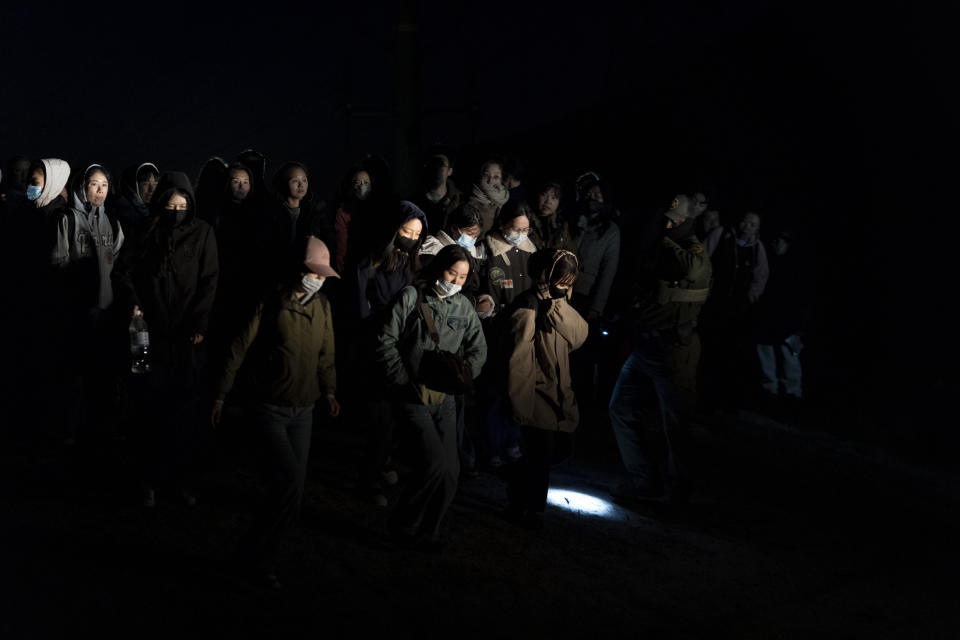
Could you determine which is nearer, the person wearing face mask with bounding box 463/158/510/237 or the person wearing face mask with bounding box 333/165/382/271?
the person wearing face mask with bounding box 333/165/382/271

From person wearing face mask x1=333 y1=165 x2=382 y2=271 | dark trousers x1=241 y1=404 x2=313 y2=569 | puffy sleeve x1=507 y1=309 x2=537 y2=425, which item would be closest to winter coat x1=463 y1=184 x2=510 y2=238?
person wearing face mask x1=333 y1=165 x2=382 y2=271

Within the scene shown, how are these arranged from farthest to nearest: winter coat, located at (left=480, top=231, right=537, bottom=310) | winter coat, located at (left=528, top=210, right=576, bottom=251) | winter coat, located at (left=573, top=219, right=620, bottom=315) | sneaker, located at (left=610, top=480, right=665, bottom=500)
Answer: winter coat, located at (left=573, top=219, right=620, bottom=315) → winter coat, located at (left=528, top=210, right=576, bottom=251) → winter coat, located at (left=480, top=231, right=537, bottom=310) → sneaker, located at (left=610, top=480, right=665, bottom=500)

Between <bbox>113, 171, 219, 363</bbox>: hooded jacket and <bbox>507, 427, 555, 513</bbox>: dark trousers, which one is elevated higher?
<bbox>113, 171, 219, 363</bbox>: hooded jacket

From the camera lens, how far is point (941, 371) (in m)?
15.9

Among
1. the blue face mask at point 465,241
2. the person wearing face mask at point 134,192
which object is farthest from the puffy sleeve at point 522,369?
the person wearing face mask at point 134,192

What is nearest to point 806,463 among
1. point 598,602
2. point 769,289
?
point 769,289

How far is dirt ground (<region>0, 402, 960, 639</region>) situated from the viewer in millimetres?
5145

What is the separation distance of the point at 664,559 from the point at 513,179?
13.4ft

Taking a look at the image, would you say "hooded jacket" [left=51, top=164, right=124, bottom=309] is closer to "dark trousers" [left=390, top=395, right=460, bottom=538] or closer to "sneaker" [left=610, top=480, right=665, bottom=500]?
"dark trousers" [left=390, top=395, right=460, bottom=538]

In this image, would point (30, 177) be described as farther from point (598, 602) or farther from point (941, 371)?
point (941, 371)

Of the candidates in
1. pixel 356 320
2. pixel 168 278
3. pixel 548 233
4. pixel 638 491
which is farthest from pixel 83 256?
pixel 638 491

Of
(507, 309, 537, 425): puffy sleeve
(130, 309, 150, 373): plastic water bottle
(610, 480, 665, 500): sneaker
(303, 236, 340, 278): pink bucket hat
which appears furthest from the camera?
(610, 480, 665, 500): sneaker

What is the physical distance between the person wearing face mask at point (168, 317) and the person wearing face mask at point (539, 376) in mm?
2259

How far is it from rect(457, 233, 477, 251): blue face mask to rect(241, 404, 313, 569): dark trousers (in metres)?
2.80
